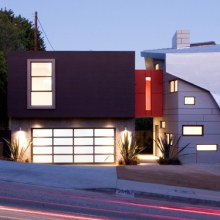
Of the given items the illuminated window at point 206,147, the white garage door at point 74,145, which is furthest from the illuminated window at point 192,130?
the white garage door at point 74,145

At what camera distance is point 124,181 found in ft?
58.1

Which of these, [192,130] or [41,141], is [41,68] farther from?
[192,130]

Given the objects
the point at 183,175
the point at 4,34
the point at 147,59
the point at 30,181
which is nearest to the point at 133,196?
the point at 30,181

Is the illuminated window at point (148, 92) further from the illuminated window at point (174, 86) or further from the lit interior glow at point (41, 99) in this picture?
the lit interior glow at point (41, 99)

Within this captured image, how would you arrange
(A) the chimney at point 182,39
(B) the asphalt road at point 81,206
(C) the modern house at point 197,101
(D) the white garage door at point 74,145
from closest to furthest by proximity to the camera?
(B) the asphalt road at point 81,206 → (C) the modern house at point 197,101 → (D) the white garage door at point 74,145 → (A) the chimney at point 182,39

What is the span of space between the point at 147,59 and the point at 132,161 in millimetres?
8795

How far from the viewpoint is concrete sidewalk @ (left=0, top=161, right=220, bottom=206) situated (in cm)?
1570

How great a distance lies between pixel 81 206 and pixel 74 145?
1820 centimetres

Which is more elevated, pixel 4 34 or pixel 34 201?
pixel 4 34

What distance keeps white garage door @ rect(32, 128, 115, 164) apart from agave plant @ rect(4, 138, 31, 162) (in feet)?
2.51

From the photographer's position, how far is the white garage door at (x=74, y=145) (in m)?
30.7

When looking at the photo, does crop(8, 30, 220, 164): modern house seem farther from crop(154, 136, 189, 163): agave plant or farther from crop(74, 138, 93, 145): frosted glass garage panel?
crop(154, 136, 189, 163): agave plant

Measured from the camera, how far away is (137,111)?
31438 mm

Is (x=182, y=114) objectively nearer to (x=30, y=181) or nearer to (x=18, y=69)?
(x=18, y=69)
